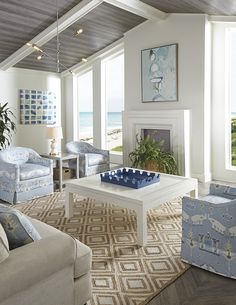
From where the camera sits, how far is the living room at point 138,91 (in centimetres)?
391

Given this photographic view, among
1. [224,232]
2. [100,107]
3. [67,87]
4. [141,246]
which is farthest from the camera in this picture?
[67,87]

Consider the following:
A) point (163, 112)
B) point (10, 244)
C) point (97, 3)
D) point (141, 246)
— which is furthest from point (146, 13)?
point (10, 244)

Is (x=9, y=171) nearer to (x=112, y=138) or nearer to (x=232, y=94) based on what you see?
(x=232, y=94)

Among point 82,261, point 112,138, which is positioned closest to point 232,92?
point 112,138

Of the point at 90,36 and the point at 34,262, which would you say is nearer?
the point at 34,262

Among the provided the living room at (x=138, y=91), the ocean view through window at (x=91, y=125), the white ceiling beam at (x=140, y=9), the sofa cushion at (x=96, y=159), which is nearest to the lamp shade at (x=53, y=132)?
the living room at (x=138, y=91)

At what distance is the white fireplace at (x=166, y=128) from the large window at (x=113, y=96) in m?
1.34

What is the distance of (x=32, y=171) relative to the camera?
4.79 meters

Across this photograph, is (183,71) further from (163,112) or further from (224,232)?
(224,232)

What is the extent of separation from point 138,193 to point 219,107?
10.5 ft

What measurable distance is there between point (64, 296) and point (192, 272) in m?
1.19

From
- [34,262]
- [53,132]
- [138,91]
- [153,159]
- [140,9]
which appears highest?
[140,9]

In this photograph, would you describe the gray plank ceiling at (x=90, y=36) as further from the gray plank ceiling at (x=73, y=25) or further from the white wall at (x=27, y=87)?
the white wall at (x=27, y=87)

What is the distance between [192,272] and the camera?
2.73 m
